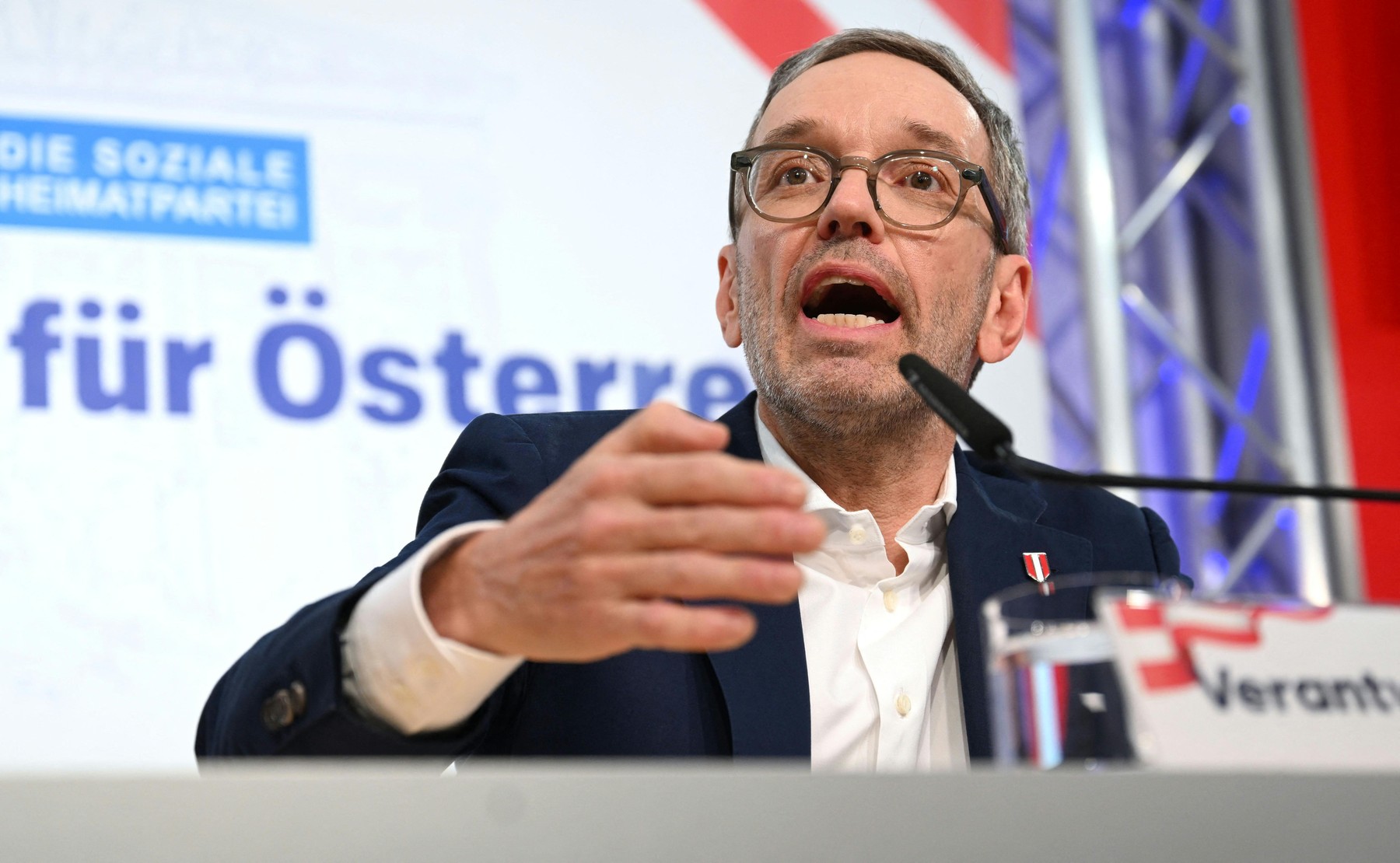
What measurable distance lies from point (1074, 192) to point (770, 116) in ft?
5.66

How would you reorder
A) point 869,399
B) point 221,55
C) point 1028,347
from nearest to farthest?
point 869,399 → point 221,55 → point 1028,347

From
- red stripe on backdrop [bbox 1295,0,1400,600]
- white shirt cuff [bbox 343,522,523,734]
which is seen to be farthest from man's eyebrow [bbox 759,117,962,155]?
red stripe on backdrop [bbox 1295,0,1400,600]

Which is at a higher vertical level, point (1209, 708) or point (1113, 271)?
point (1113, 271)

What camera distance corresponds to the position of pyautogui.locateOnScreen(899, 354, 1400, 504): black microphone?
0.92 metres

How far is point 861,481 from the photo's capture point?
167cm

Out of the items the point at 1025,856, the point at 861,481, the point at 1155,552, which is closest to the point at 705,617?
the point at 1025,856

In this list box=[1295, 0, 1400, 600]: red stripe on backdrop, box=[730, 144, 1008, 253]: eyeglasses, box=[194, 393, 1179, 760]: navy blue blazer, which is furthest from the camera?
box=[1295, 0, 1400, 600]: red stripe on backdrop

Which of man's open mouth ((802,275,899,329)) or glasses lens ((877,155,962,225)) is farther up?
glasses lens ((877,155,962,225))

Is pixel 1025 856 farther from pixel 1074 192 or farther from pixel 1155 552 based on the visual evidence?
pixel 1074 192

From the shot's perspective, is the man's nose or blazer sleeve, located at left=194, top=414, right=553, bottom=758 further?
the man's nose

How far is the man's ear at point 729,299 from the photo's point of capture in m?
1.81

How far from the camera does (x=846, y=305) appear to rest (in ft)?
5.54

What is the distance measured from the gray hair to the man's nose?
21 centimetres

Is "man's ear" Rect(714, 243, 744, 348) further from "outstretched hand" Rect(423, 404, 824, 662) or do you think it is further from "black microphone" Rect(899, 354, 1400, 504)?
"outstretched hand" Rect(423, 404, 824, 662)
